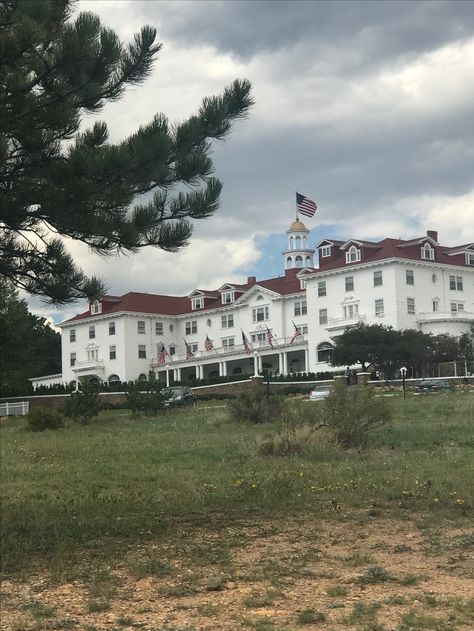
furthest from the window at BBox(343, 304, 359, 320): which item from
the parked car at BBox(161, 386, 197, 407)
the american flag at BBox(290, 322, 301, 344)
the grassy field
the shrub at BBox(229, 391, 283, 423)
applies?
the grassy field

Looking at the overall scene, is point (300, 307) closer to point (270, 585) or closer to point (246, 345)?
point (246, 345)

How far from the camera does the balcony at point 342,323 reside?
65.7 meters

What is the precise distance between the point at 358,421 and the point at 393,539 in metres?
9.16

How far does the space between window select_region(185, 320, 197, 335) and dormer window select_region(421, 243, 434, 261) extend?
25.1 m

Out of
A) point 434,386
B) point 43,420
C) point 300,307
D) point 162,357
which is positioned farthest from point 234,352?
point 43,420

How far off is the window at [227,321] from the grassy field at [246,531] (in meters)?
60.7

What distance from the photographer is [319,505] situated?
11.0m

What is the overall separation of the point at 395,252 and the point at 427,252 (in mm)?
3401

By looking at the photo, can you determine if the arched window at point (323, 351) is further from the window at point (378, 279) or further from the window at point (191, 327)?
the window at point (191, 327)

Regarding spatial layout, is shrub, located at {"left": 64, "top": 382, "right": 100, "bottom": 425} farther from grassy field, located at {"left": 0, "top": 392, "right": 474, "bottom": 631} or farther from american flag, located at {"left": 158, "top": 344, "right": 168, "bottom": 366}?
american flag, located at {"left": 158, "top": 344, "right": 168, "bottom": 366}

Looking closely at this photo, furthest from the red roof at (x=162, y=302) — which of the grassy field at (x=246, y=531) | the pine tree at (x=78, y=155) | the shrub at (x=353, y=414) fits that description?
the pine tree at (x=78, y=155)

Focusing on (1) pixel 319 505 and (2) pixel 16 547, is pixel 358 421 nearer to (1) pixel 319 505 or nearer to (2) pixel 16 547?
(1) pixel 319 505

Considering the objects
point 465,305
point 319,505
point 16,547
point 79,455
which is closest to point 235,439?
point 79,455

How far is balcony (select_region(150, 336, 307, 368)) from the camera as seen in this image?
71.2 metres
